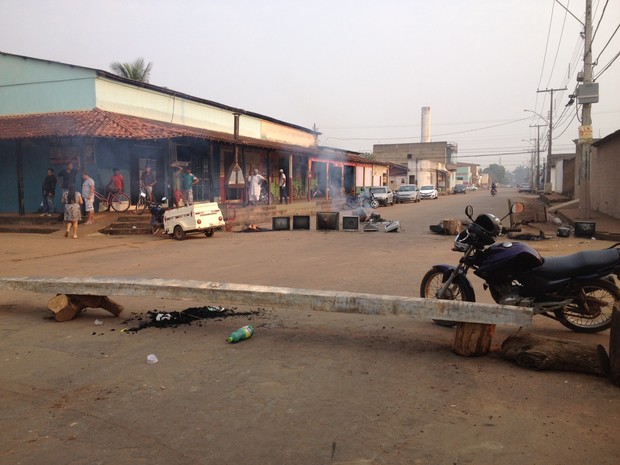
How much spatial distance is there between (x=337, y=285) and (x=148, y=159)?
14.4 metres

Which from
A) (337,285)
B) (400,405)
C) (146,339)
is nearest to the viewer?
(400,405)

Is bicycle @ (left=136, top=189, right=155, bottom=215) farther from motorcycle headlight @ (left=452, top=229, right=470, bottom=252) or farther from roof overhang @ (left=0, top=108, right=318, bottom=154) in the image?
motorcycle headlight @ (left=452, top=229, right=470, bottom=252)

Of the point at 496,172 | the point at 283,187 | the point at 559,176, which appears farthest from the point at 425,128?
the point at 496,172

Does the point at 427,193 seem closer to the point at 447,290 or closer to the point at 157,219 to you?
the point at 157,219

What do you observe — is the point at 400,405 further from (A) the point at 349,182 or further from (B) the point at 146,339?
(A) the point at 349,182

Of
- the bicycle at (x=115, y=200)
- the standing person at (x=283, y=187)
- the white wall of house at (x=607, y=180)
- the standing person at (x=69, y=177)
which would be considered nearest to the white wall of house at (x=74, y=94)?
the standing person at (x=69, y=177)

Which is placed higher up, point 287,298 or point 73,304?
point 287,298

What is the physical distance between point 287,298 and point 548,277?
250 centimetres

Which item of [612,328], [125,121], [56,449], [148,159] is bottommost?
[56,449]

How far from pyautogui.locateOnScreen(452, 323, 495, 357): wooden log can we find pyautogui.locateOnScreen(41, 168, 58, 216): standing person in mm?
16295

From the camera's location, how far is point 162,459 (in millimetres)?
2762

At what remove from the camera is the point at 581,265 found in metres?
4.55

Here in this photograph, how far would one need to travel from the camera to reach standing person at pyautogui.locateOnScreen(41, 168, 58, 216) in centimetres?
1681

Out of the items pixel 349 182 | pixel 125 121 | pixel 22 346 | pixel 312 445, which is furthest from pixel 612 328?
pixel 349 182
